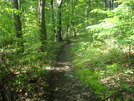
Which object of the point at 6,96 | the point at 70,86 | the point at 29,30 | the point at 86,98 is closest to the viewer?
the point at 6,96

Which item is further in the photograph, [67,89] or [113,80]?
[67,89]

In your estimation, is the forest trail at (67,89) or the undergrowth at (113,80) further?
the forest trail at (67,89)

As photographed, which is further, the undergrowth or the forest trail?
Answer: the forest trail

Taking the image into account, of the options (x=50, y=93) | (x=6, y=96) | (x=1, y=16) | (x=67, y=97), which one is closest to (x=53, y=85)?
(x=50, y=93)

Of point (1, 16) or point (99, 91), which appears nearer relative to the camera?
point (1, 16)

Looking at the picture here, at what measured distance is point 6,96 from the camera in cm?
332

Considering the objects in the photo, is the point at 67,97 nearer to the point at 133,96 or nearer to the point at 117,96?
the point at 117,96

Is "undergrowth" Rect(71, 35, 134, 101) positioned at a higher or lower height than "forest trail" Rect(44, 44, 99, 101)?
higher

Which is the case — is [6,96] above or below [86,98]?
above

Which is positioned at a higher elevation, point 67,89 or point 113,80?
point 113,80

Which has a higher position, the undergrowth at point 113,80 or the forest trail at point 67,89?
the undergrowth at point 113,80

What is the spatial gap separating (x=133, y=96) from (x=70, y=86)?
2.92 m

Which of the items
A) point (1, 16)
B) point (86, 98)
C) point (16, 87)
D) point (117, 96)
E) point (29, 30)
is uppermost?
point (1, 16)

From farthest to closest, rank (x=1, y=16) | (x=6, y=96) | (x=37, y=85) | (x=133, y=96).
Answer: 1. (x=37, y=85)
2. (x=1, y=16)
3. (x=133, y=96)
4. (x=6, y=96)
